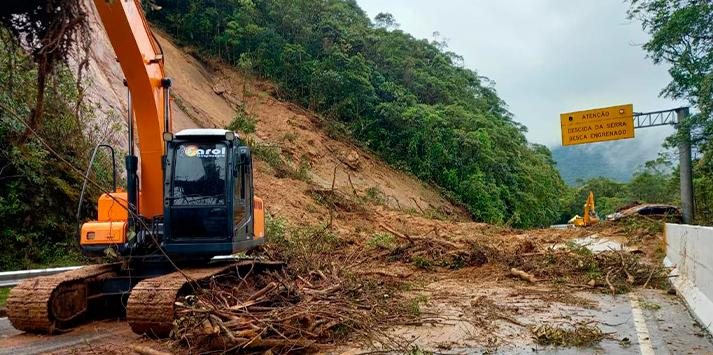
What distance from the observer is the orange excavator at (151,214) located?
7.70m

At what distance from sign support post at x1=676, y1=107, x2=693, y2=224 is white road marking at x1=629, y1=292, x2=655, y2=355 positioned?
481 inches

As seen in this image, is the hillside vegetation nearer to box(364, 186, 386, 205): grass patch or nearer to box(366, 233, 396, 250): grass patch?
box(364, 186, 386, 205): grass patch

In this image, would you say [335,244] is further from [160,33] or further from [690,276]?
[160,33]

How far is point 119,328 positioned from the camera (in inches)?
324

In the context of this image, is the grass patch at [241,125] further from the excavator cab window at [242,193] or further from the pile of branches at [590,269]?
the excavator cab window at [242,193]

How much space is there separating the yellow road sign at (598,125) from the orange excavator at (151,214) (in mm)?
20394

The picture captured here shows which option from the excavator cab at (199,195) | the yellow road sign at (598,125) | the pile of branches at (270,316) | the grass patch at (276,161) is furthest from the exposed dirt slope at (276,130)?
the excavator cab at (199,195)

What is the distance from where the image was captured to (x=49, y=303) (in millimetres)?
7617

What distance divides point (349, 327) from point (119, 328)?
3175 millimetres

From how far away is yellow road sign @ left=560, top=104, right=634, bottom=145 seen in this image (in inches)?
995

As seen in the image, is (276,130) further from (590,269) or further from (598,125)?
→ (590,269)

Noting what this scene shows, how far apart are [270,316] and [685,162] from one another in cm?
1958

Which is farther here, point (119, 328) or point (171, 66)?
point (171, 66)

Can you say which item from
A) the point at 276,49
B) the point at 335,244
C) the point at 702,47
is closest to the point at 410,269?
the point at 335,244
